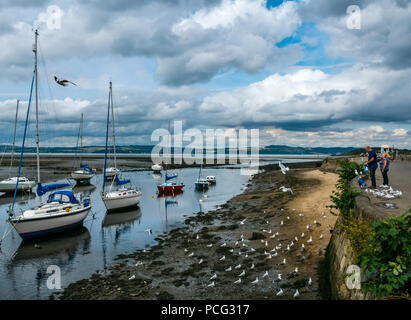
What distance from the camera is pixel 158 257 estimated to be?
18.7 m

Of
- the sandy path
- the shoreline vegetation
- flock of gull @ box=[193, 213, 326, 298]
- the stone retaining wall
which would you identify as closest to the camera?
the shoreline vegetation

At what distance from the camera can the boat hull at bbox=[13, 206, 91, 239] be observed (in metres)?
22.7

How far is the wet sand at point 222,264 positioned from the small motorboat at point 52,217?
8.98 meters

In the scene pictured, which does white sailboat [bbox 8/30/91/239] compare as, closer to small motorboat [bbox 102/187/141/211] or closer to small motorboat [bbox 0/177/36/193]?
small motorboat [bbox 102/187/141/211]

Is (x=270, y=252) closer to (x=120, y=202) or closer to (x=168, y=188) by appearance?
(x=120, y=202)

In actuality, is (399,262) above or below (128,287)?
above

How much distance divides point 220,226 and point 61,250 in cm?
1336

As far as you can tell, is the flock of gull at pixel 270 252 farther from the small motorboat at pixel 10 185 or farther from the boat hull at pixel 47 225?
the small motorboat at pixel 10 185

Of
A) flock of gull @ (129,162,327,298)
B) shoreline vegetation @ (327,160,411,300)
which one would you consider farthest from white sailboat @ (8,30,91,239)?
shoreline vegetation @ (327,160,411,300)

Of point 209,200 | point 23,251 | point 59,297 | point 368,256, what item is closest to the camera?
point 368,256

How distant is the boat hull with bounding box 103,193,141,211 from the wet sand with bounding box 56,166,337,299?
40.6ft
